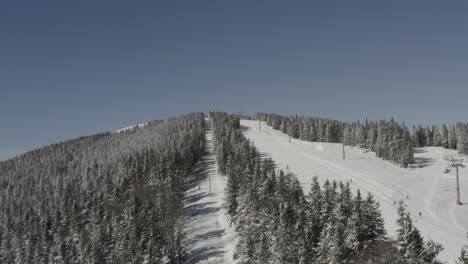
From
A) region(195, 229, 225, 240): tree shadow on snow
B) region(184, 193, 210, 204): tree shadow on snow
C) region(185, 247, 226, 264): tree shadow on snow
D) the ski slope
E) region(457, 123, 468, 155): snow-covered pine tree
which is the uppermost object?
region(457, 123, 468, 155): snow-covered pine tree

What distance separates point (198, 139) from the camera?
199500 millimetres

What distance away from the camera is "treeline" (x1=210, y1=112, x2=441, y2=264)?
173 feet

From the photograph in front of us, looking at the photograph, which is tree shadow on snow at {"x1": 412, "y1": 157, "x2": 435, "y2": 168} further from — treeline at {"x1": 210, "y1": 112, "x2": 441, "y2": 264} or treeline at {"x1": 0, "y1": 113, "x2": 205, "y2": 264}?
treeline at {"x1": 210, "y1": 112, "x2": 441, "y2": 264}

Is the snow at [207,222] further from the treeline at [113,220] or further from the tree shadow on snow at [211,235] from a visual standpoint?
the treeline at [113,220]

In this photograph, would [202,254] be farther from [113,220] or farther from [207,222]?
[113,220]

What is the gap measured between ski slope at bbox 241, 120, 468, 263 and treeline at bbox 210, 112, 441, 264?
9.81 metres

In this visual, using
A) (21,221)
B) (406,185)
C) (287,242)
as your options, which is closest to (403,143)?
(406,185)

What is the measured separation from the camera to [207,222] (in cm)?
10800

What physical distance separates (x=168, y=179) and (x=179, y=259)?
32.3 metres

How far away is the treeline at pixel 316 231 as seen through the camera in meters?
52.7

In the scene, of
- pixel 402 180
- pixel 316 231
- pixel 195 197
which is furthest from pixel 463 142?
pixel 316 231

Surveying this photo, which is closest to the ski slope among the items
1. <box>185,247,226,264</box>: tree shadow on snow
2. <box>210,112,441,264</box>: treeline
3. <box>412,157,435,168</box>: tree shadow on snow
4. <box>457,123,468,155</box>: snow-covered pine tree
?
<box>412,157,435,168</box>: tree shadow on snow

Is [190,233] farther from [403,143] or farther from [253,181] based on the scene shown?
[403,143]

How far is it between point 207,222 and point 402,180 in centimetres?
5672
